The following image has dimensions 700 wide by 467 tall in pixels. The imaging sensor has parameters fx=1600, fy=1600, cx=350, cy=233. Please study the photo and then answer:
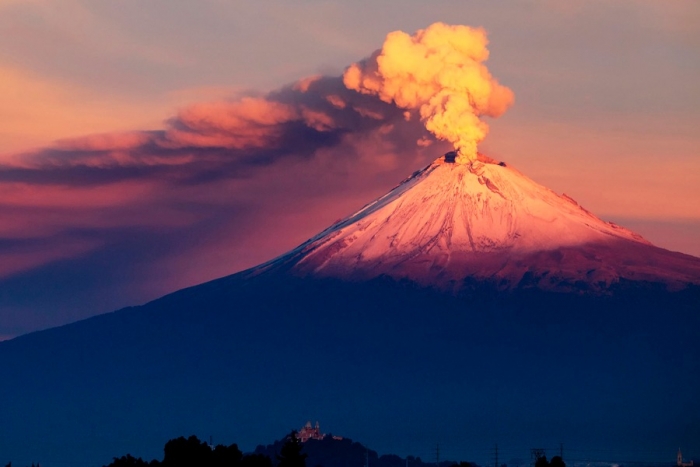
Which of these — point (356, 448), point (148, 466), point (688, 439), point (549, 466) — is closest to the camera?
point (549, 466)

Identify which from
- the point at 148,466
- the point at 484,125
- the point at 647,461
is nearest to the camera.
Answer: the point at 148,466

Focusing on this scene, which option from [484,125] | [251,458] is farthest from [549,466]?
[484,125]

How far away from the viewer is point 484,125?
164 m

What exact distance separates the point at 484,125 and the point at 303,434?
36.9 meters

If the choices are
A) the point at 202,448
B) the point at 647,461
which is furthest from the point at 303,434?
the point at 202,448

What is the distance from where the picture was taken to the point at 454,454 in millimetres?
193750

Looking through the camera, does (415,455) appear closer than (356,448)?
No

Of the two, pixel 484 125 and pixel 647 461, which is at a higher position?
pixel 484 125

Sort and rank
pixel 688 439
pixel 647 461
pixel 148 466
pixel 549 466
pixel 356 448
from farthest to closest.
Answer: pixel 688 439 → pixel 647 461 → pixel 356 448 → pixel 148 466 → pixel 549 466

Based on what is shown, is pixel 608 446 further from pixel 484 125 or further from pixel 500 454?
pixel 484 125

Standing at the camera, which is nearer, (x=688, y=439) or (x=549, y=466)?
(x=549, y=466)

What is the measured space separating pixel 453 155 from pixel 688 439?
4580 centimetres

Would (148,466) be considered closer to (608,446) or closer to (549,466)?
(549,466)

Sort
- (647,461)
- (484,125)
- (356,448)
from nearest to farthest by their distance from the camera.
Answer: (356,448)
(484,125)
(647,461)
